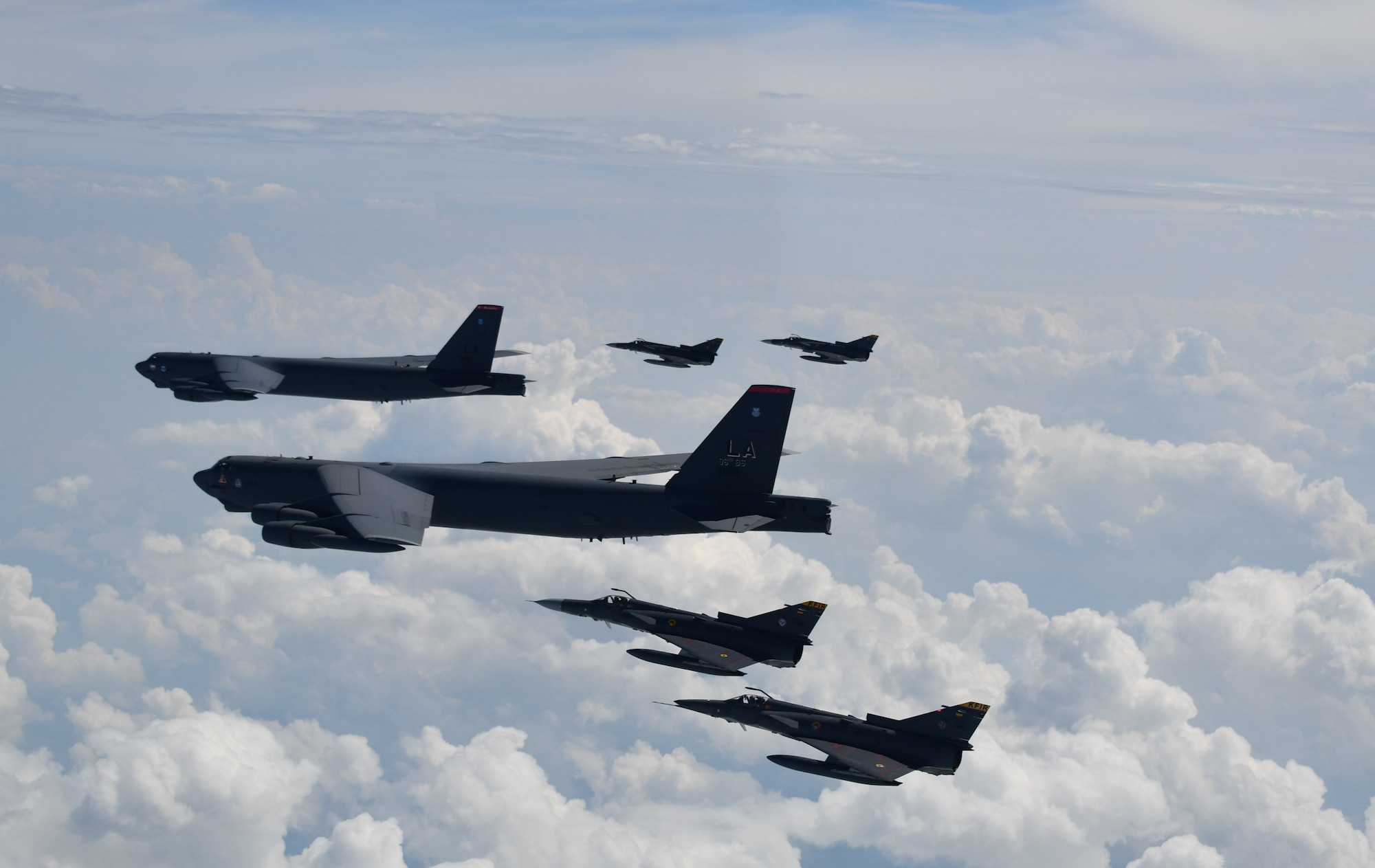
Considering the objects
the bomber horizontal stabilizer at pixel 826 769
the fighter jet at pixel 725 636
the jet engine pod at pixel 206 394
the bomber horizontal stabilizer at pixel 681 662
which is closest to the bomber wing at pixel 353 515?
the fighter jet at pixel 725 636

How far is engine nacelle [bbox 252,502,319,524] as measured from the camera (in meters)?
55.2

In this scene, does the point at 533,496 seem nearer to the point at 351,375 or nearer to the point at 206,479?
the point at 206,479

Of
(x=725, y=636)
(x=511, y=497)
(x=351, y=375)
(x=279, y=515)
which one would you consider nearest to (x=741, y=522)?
(x=725, y=636)

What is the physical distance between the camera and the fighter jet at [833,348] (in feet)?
405

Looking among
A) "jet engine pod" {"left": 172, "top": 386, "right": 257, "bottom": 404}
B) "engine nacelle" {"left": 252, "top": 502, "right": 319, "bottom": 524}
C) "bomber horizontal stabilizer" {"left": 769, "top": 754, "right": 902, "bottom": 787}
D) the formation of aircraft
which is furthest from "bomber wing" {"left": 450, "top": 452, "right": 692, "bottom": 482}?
"jet engine pod" {"left": 172, "top": 386, "right": 257, "bottom": 404}

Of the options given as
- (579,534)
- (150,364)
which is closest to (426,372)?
(150,364)

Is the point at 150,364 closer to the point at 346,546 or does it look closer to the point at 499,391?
the point at 499,391

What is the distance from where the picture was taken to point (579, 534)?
64688mm

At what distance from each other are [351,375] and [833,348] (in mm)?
55026

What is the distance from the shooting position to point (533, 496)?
64.1 m

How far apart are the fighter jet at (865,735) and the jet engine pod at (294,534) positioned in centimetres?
2126

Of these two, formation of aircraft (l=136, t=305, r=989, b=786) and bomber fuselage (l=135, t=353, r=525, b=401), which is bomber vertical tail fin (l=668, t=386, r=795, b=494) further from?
bomber fuselage (l=135, t=353, r=525, b=401)

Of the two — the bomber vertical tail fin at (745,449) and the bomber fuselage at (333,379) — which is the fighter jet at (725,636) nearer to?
the bomber vertical tail fin at (745,449)

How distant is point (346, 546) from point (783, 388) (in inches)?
940
